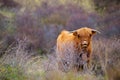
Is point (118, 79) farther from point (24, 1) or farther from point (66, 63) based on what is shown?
point (24, 1)

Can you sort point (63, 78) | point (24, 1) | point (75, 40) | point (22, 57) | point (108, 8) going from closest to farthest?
point (63, 78), point (22, 57), point (75, 40), point (108, 8), point (24, 1)

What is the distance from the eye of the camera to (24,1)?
3616 cm

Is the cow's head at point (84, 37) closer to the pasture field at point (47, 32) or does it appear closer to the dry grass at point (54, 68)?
the pasture field at point (47, 32)

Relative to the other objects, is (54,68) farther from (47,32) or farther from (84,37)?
(47,32)

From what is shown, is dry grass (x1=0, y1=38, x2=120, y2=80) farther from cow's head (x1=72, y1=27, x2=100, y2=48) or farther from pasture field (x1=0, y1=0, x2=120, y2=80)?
cow's head (x1=72, y1=27, x2=100, y2=48)

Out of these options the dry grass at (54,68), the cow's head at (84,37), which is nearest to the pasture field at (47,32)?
the dry grass at (54,68)

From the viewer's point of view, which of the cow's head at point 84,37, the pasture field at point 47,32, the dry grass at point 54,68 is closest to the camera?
the dry grass at point 54,68

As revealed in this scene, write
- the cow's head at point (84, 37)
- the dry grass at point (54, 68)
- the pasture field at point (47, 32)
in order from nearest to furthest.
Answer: the dry grass at point (54, 68)
the pasture field at point (47, 32)
the cow's head at point (84, 37)

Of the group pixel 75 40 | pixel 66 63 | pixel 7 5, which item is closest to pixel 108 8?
pixel 7 5

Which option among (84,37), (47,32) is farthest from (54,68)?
(47,32)

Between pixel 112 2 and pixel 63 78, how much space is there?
73.4ft

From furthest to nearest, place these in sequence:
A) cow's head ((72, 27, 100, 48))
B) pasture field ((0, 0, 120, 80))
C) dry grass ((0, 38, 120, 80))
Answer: cow's head ((72, 27, 100, 48)) → pasture field ((0, 0, 120, 80)) → dry grass ((0, 38, 120, 80))

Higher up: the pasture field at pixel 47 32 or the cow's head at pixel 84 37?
the cow's head at pixel 84 37

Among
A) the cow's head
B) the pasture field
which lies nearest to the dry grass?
the pasture field
